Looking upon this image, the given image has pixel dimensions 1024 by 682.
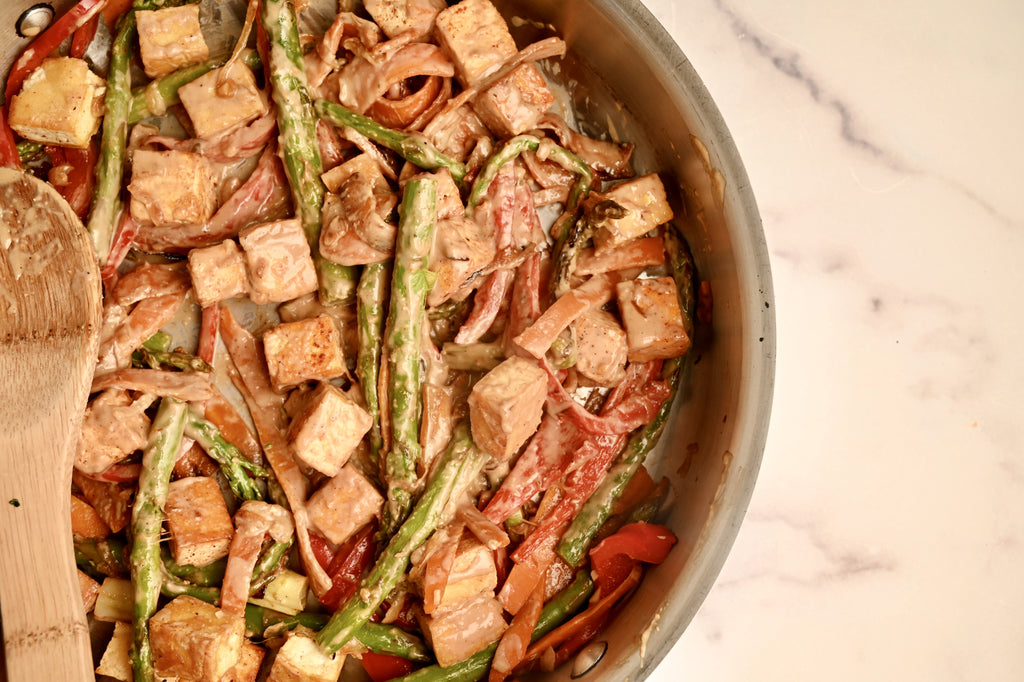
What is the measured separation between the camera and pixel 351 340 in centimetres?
353

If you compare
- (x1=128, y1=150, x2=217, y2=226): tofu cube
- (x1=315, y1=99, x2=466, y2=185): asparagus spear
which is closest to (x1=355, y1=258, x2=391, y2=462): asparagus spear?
(x1=315, y1=99, x2=466, y2=185): asparagus spear

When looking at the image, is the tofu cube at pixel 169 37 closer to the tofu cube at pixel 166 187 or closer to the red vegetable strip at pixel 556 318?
the tofu cube at pixel 166 187

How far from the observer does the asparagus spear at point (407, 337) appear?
3.15m

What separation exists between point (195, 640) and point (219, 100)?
2.33 metres

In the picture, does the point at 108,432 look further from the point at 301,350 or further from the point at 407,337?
the point at 407,337

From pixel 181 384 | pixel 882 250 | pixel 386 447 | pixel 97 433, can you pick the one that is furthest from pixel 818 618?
pixel 97 433

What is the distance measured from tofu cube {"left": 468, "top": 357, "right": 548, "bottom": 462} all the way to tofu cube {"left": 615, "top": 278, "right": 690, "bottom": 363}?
20.1 inches

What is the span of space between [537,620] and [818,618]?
5.13 feet

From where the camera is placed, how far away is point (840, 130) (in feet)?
12.5

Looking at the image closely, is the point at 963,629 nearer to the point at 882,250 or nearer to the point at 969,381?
the point at 969,381

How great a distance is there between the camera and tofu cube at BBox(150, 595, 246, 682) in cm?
306

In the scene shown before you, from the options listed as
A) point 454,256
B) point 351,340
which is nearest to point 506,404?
point 454,256

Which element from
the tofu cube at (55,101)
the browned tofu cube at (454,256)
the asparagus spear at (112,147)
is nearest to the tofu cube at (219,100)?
the asparagus spear at (112,147)

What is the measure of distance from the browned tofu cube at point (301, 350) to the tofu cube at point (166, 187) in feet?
2.18
